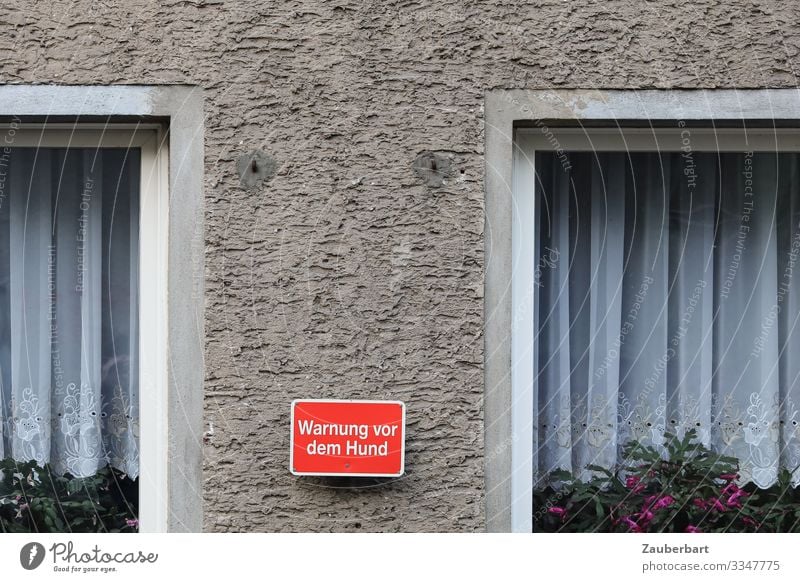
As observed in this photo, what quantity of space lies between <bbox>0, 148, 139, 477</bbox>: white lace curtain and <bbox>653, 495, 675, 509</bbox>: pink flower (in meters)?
1.91

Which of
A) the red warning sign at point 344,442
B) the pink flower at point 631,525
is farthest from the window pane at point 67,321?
the pink flower at point 631,525

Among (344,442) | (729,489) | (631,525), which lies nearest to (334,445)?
(344,442)

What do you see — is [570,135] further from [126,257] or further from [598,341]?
[126,257]

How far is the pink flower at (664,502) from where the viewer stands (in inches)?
141

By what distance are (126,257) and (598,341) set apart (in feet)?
5.84

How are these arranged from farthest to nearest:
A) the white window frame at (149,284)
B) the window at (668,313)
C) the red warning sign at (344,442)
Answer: the window at (668,313) → the white window frame at (149,284) → the red warning sign at (344,442)

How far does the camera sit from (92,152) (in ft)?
11.9

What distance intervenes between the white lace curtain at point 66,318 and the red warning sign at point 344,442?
2.37 feet

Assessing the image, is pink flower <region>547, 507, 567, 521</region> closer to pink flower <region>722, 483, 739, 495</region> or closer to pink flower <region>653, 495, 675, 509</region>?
pink flower <region>653, 495, 675, 509</region>

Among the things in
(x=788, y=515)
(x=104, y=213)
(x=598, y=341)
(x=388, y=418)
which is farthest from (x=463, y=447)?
(x=104, y=213)

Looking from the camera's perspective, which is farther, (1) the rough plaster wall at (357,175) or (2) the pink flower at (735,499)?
(2) the pink flower at (735,499)

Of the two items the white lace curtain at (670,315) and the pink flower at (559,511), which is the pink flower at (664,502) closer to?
the white lace curtain at (670,315)

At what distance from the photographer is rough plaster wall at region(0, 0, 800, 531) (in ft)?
11.0

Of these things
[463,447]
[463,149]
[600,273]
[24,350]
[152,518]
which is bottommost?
[152,518]
